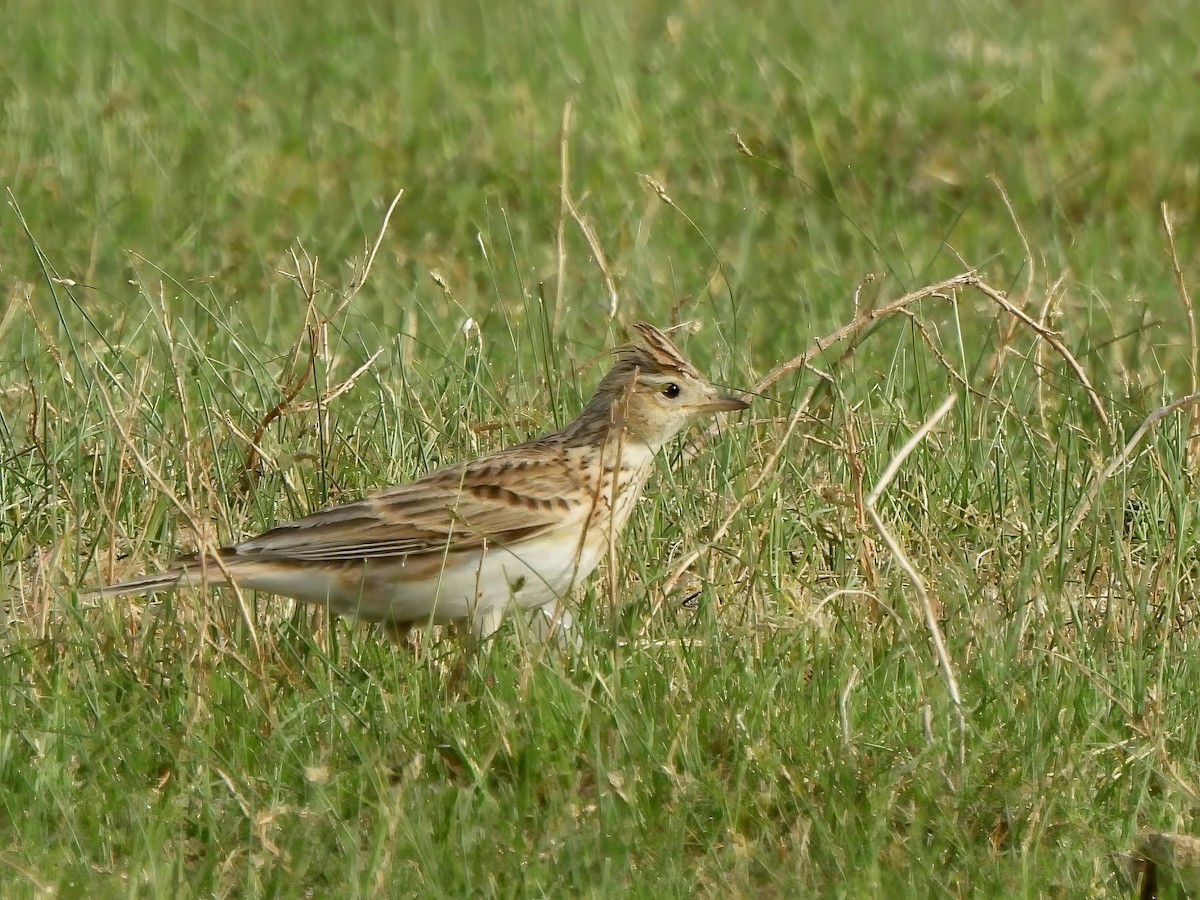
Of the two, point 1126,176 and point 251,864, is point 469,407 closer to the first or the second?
point 251,864

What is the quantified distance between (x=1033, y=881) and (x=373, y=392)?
3.90 meters

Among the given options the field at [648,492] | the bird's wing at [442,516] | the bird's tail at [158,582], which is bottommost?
the field at [648,492]

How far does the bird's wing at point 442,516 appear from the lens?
541 cm

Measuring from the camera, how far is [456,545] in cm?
554

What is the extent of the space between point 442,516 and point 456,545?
0.29 feet

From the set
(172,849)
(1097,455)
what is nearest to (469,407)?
(1097,455)

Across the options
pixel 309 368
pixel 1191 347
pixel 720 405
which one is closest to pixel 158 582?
pixel 309 368

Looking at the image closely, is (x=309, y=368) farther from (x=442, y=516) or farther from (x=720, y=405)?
(x=720, y=405)

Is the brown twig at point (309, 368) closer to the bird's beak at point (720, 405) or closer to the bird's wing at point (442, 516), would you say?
the bird's wing at point (442, 516)

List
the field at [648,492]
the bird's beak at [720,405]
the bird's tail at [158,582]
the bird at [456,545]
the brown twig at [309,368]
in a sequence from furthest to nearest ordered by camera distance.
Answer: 1. the bird's beak at [720,405]
2. the brown twig at [309,368]
3. the bird at [456,545]
4. the bird's tail at [158,582]
5. the field at [648,492]

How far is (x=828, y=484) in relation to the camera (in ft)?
19.9

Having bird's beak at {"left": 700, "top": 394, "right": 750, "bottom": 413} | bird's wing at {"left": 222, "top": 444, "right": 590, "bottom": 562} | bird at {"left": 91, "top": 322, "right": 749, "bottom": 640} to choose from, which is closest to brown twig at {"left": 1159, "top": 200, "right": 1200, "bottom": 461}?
bird's beak at {"left": 700, "top": 394, "right": 750, "bottom": 413}

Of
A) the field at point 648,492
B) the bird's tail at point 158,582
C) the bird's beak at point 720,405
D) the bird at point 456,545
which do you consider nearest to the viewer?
the field at point 648,492

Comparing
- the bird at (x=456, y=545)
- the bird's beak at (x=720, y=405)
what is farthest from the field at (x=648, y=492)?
the bird's beak at (x=720, y=405)
